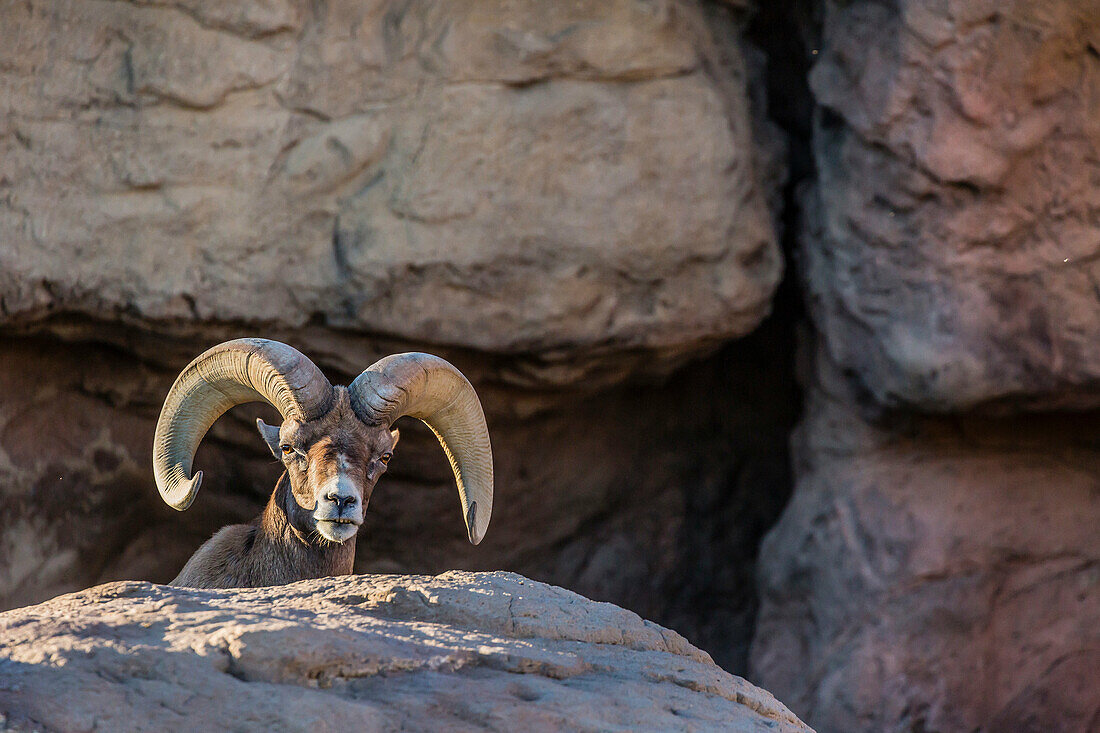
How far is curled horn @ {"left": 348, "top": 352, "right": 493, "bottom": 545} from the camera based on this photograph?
544cm

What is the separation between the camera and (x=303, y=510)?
17.3 ft

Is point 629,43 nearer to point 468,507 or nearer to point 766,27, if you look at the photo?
point 766,27

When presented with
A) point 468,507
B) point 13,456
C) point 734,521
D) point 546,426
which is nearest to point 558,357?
point 546,426

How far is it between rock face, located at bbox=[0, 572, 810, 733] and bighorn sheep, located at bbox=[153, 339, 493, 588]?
1.61m

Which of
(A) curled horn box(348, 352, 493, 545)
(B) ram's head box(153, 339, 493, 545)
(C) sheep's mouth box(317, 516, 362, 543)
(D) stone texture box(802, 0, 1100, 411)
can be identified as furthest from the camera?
(D) stone texture box(802, 0, 1100, 411)

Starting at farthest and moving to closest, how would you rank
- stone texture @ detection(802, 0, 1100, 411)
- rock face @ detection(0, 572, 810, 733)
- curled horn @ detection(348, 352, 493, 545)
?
stone texture @ detection(802, 0, 1100, 411), curled horn @ detection(348, 352, 493, 545), rock face @ detection(0, 572, 810, 733)

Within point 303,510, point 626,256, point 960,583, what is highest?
point 626,256

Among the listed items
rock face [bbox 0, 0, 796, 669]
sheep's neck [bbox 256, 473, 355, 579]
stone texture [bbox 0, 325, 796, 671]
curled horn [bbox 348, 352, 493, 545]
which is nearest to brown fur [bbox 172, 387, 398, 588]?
sheep's neck [bbox 256, 473, 355, 579]

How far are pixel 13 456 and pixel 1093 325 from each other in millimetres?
6252

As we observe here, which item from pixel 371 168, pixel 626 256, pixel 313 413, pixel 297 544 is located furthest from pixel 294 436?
pixel 626 256

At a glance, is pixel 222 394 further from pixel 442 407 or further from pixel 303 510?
pixel 442 407

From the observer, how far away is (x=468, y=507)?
18.8 ft

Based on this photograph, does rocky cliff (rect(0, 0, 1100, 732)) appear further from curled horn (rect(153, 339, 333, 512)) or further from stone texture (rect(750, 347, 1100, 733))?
curled horn (rect(153, 339, 333, 512))

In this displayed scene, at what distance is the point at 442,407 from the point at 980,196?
326cm
